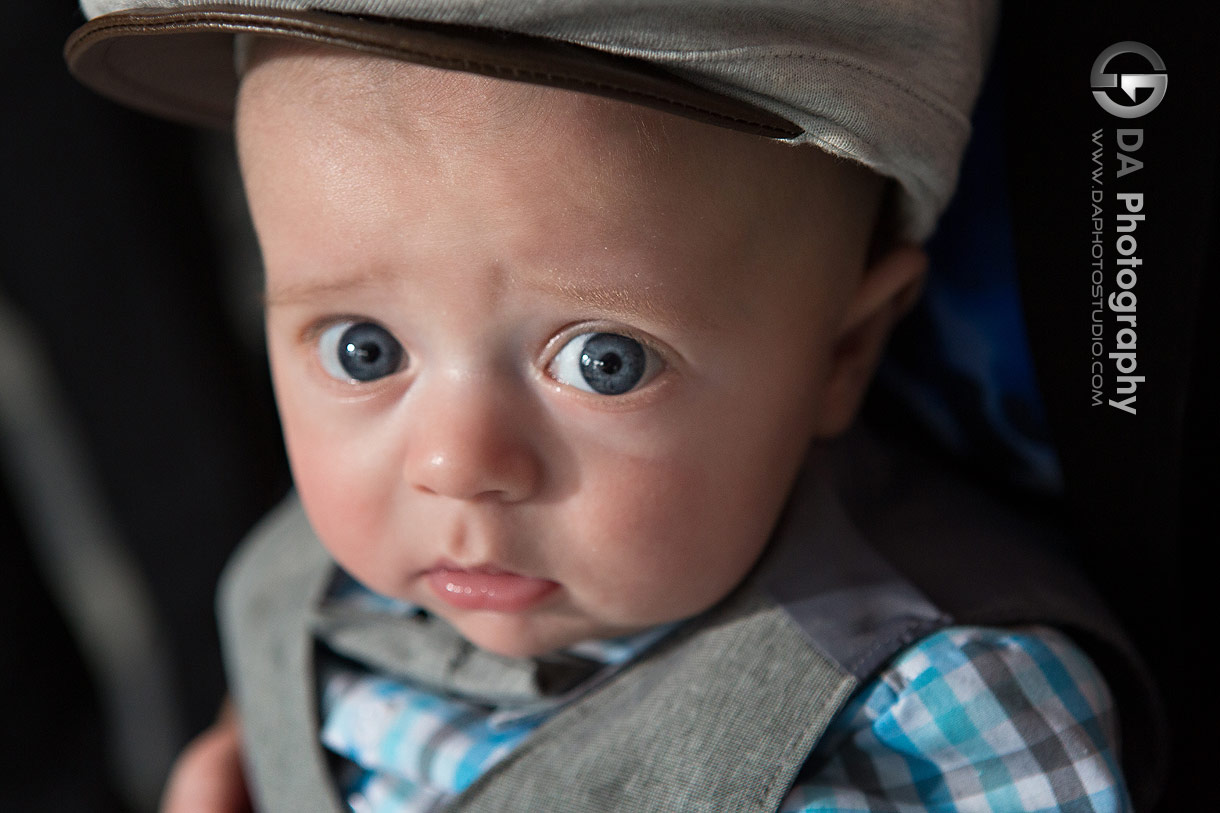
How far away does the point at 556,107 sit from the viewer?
0.51m

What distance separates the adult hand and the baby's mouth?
377mm

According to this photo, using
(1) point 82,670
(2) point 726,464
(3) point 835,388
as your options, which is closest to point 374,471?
(2) point 726,464

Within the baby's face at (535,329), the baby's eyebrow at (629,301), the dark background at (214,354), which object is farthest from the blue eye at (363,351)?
the dark background at (214,354)

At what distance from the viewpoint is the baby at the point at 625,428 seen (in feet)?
1.71

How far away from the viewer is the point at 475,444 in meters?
0.55

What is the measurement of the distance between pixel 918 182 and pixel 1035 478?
0.30 m

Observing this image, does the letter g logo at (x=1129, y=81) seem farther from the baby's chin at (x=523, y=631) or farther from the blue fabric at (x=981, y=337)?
the baby's chin at (x=523, y=631)

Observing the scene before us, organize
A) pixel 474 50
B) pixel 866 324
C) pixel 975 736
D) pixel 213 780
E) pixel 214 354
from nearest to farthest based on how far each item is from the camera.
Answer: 1. pixel 474 50
2. pixel 975 736
3. pixel 866 324
4. pixel 213 780
5. pixel 214 354

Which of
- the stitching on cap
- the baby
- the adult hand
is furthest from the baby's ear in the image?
the adult hand

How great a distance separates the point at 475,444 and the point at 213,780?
1.83ft

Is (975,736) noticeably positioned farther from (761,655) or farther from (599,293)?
(599,293)

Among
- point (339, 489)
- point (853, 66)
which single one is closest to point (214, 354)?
point (339, 489)

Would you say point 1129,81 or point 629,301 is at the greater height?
point 1129,81

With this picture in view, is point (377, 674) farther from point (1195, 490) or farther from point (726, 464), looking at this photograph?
point (1195, 490)
